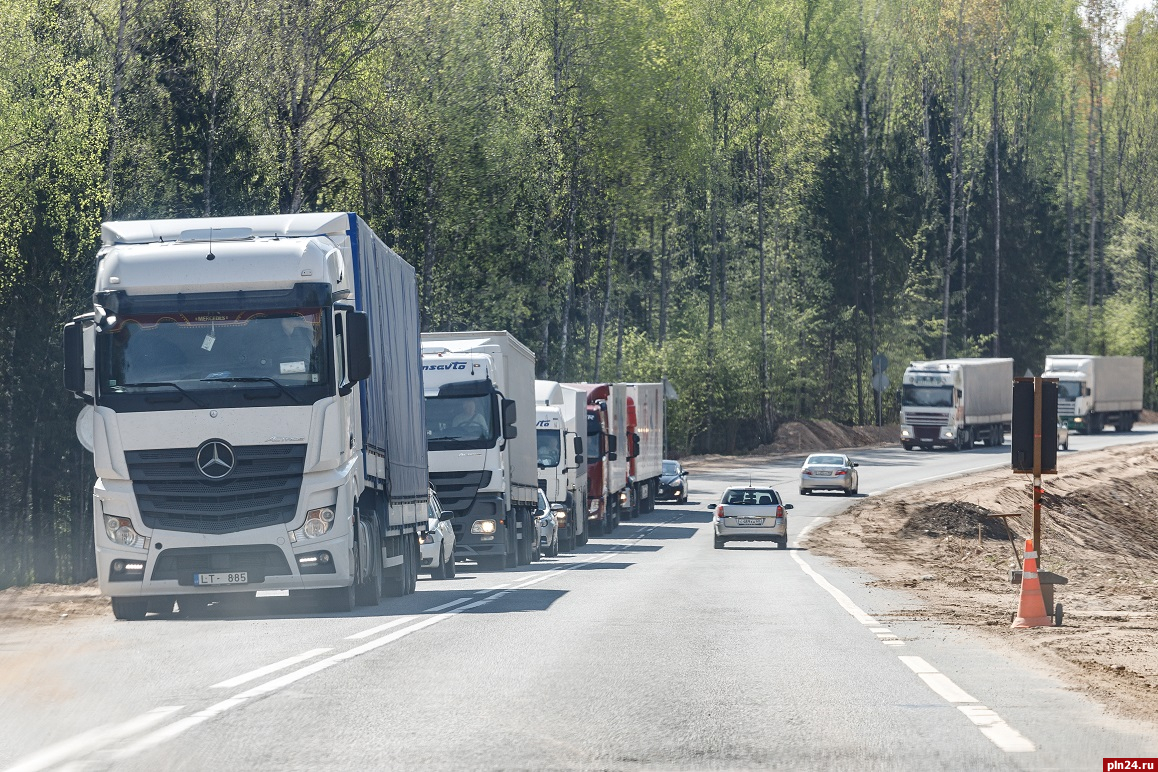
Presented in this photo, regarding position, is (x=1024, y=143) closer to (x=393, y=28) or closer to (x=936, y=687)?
(x=393, y=28)

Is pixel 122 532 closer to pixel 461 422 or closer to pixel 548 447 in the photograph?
pixel 461 422

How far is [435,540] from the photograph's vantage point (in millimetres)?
24453

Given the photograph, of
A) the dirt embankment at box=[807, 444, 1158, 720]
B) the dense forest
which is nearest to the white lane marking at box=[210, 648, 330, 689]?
the dirt embankment at box=[807, 444, 1158, 720]

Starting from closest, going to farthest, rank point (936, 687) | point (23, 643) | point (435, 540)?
1. point (936, 687)
2. point (23, 643)
3. point (435, 540)

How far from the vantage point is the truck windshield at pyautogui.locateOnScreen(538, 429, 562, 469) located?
35.3 m

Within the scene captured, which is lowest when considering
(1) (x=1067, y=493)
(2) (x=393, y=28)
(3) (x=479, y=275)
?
(1) (x=1067, y=493)

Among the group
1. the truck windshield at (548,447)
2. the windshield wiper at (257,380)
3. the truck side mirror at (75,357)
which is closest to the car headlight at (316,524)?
the windshield wiper at (257,380)

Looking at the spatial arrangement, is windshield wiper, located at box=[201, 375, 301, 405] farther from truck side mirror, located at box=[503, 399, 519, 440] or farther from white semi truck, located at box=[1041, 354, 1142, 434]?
white semi truck, located at box=[1041, 354, 1142, 434]

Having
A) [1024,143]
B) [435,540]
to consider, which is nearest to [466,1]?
[435,540]

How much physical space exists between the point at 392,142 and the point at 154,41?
7421mm

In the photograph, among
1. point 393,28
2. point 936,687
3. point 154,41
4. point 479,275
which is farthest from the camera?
point 479,275

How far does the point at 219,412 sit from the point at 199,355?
0.62 metres

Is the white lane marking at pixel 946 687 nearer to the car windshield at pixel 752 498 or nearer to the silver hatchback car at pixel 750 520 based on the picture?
the silver hatchback car at pixel 750 520

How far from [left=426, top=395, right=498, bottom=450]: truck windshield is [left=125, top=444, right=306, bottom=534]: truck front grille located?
34.6 ft
